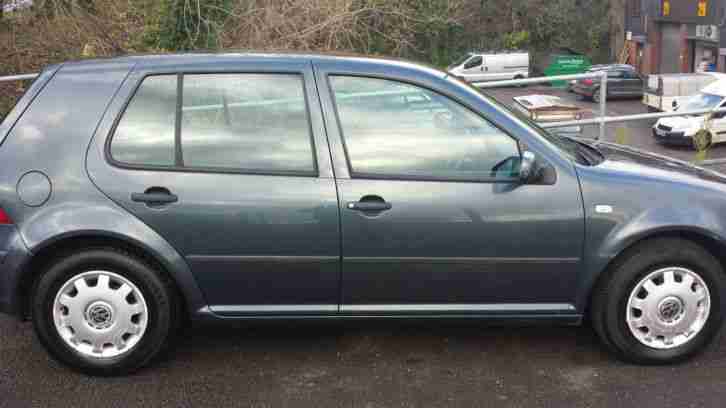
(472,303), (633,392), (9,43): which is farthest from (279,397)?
(9,43)

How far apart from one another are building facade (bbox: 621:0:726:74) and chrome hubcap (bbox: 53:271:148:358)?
34.1 m

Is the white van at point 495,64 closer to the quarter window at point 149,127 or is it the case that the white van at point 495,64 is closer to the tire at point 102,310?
the quarter window at point 149,127

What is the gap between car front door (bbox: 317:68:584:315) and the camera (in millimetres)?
4090

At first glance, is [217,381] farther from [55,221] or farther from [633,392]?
[633,392]

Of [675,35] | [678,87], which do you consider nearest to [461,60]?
[675,35]

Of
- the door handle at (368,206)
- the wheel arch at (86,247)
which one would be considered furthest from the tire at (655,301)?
the wheel arch at (86,247)

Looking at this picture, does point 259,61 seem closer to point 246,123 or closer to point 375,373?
point 246,123

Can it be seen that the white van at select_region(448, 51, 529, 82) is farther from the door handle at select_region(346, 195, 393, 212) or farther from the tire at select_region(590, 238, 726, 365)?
the door handle at select_region(346, 195, 393, 212)

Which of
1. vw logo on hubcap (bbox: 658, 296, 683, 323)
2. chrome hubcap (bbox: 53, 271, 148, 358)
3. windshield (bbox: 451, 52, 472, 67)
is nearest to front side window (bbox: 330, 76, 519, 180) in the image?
vw logo on hubcap (bbox: 658, 296, 683, 323)

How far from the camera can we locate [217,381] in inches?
165

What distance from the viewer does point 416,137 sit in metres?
4.17

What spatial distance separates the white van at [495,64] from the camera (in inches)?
1668

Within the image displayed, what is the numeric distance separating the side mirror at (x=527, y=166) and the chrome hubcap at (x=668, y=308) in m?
0.79

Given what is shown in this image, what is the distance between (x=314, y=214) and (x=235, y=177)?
43 cm
